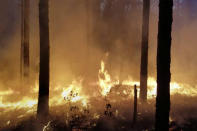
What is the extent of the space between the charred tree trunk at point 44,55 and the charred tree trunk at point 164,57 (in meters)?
5.28

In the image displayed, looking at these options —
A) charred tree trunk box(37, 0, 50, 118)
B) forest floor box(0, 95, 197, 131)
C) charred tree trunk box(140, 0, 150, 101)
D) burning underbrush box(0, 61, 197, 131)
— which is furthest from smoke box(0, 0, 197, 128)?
charred tree trunk box(37, 0, 50, 118)

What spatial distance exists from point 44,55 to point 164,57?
18.0 ft

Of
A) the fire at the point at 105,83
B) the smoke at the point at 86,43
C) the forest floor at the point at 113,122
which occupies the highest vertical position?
the smoke at the point at 86,43

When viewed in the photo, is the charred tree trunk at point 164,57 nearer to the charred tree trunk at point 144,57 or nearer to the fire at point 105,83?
the charred tree trunk at point 144,57

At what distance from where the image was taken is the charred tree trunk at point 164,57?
20.5 feet

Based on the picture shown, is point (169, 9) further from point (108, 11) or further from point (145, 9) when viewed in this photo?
point (108, 11)

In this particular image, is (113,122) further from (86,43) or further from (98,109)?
(86,43)

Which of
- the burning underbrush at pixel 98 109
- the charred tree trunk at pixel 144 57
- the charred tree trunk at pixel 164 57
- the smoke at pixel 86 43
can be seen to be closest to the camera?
the charred tree trunk at pixel 164 57

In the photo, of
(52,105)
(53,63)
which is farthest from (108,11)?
(52,105)

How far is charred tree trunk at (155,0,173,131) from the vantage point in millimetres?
6242

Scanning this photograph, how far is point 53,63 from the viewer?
23.6 meters

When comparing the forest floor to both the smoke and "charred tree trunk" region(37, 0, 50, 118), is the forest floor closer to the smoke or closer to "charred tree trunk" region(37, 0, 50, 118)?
"charred tree trunk" region(37, 0, 50, 118)

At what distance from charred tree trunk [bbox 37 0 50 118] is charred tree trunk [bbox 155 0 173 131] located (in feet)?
17.3

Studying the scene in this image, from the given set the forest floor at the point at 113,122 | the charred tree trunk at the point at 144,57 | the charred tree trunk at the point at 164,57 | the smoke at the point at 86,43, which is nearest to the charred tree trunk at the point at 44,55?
the forest floor at the point at 113,122
